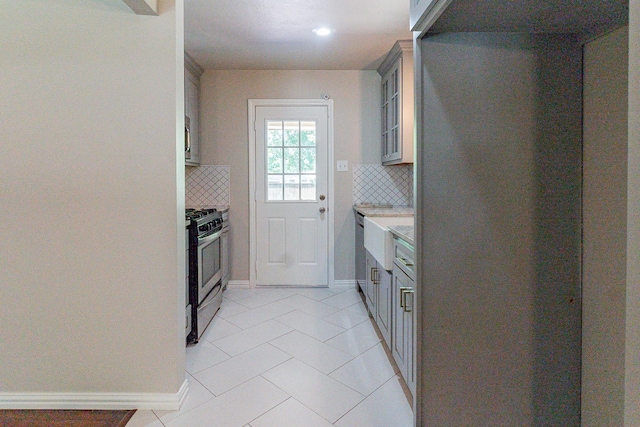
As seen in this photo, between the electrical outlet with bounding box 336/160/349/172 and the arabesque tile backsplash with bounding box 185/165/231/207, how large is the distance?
1.22m

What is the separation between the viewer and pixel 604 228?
120cm

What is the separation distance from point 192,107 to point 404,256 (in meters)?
2.80

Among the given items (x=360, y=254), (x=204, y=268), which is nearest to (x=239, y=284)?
(x=204, y=268)

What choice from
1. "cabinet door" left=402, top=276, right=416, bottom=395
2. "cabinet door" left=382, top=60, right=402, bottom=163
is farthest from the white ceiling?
"cabinet door" left=402, top=276, right=416, bottom=395

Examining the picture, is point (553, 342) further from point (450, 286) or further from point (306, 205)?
point (306, 205)

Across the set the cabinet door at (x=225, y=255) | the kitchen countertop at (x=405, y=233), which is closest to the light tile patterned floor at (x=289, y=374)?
the cabinet door at (x=225, y=255)

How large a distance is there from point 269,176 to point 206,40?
1.48m

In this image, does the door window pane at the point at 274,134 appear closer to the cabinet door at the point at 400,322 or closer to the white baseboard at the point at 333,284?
the white baseboard at the point at 333,284

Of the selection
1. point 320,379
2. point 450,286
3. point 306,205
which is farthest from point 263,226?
point 450,286

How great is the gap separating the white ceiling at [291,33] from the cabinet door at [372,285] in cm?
183

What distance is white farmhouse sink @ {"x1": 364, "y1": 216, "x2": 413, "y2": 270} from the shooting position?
7.61ft

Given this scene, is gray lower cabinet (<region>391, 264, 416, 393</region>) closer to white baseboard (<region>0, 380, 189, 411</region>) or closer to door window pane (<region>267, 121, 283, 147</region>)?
white baseboard (<region>0, 380, 189, 411</region>)

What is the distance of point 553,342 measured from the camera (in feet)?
4.33

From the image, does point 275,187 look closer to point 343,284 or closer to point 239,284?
point 239,284
